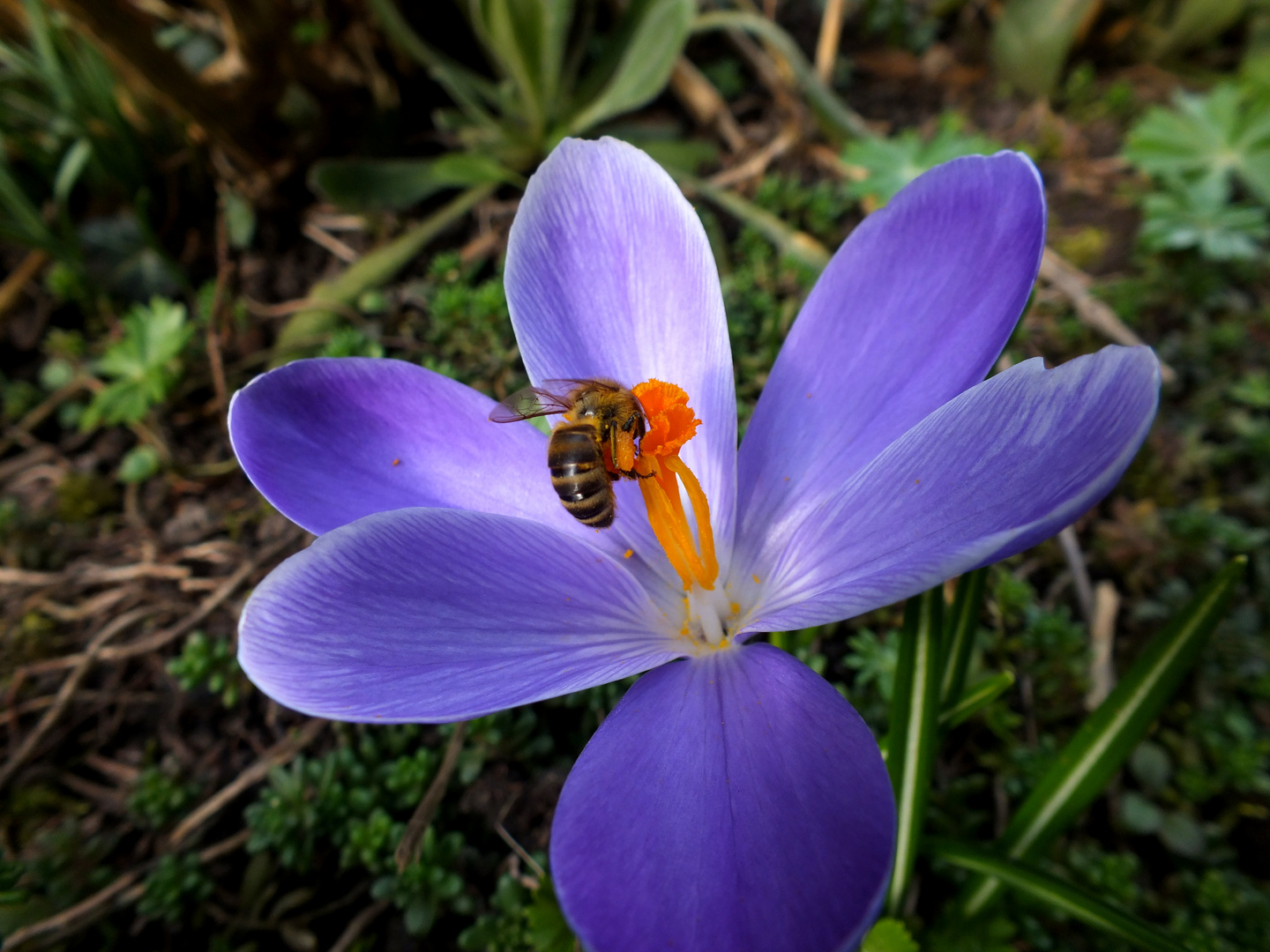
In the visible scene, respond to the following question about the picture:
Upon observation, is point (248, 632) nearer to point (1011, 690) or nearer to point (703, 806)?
point (703, 806)

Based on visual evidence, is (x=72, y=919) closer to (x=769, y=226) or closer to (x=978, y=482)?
(x=978, y=482)

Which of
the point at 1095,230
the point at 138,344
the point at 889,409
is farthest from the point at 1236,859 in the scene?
the point at 138,344

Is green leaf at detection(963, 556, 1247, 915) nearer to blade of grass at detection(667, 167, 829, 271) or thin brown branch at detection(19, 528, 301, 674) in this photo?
blade of grass at detection(667, 167, 829, 271)

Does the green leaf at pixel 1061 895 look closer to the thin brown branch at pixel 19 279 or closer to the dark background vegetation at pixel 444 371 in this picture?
the dark background vegetation at pixel 444 371

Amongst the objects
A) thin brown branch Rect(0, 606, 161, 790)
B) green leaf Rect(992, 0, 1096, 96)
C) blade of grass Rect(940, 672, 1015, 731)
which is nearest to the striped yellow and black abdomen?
blade of grass Rect(940, 672, 1015, 731)

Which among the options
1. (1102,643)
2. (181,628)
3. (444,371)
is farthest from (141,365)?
(1102,643)

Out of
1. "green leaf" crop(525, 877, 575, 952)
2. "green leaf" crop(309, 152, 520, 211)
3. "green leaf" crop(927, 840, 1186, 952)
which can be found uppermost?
"green leaf" crop(309, 152, 520, 211)

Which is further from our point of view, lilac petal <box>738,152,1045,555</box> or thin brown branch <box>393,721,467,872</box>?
thin brown branch <box>393,721,467,872</box>
